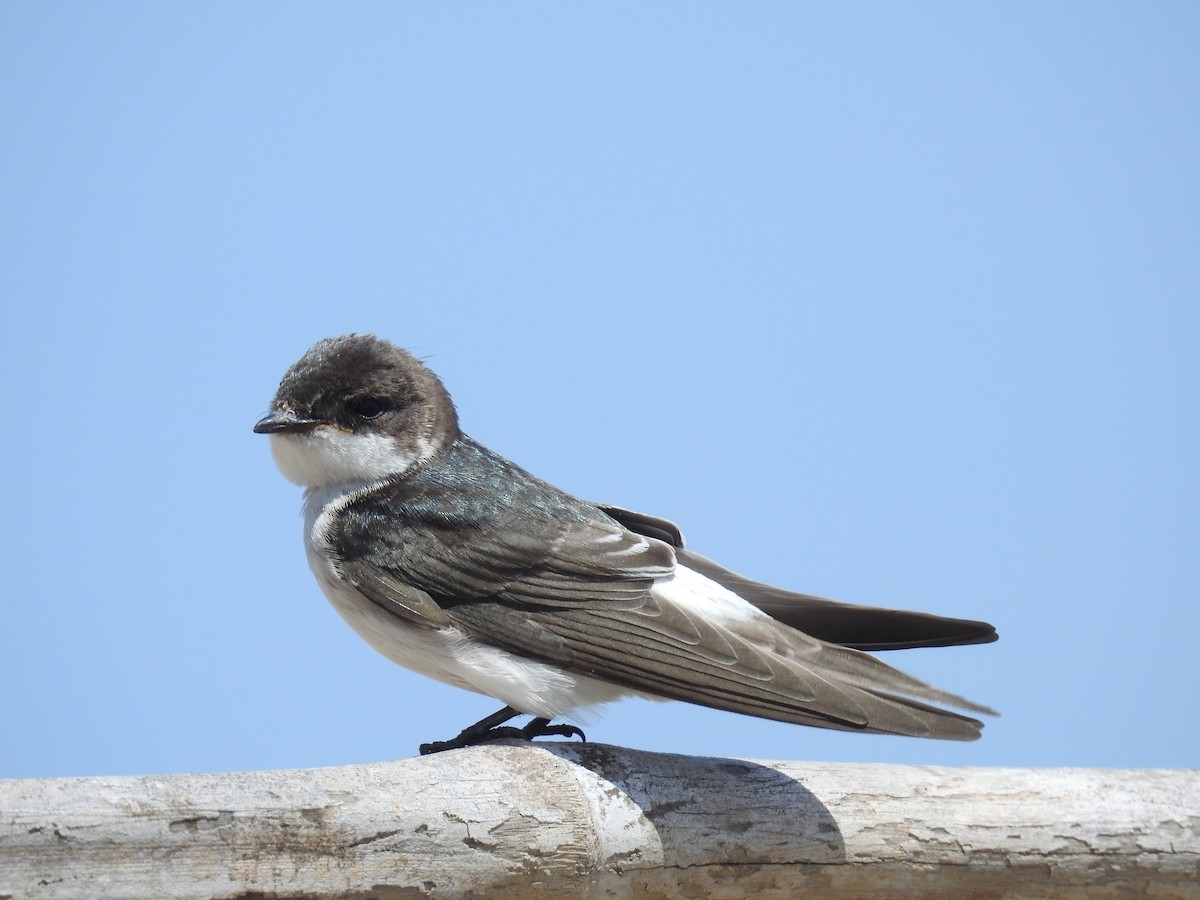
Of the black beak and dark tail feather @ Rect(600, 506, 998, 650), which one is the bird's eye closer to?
the black beak

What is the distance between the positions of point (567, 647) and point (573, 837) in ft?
2.01

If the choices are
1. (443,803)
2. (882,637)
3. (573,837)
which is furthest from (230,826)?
(882,637)

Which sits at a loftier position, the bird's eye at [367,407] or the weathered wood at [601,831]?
the bird's eye at [367,407]

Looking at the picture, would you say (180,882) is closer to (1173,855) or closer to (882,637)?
(882,637)

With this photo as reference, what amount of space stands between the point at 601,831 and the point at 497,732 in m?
0.68

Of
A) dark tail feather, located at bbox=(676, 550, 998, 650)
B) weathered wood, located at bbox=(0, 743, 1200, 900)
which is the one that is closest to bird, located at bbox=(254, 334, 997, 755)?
dark tail feather, located at bbox=(676, 550, 998, 650)

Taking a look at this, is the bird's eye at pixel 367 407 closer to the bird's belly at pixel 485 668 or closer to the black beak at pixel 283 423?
the black beak at pixel 283 423

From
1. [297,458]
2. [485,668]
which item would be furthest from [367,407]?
[485,668]

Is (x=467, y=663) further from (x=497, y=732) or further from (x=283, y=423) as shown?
(x=283, y=423)

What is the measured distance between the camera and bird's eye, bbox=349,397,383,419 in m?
4.28

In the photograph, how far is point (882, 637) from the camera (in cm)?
414

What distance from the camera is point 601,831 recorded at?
11.3ft

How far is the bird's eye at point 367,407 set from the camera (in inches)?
169

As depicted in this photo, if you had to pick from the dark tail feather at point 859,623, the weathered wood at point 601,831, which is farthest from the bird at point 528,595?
the weathered wood at point 601,831
